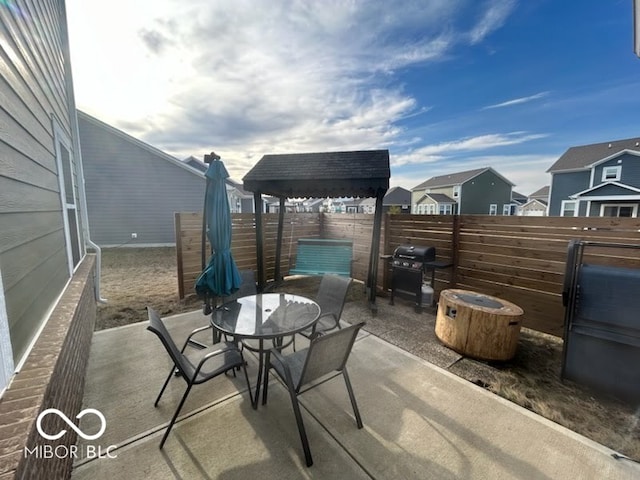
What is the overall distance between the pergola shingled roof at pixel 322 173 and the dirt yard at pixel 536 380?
2.32 m

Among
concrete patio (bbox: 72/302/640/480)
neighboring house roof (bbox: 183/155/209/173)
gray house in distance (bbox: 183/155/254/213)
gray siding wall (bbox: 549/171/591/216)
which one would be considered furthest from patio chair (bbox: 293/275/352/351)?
gray siding wall (bbox: 549/171/591/216)

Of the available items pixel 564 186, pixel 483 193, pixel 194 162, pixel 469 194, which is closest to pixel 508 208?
pixel 483 193

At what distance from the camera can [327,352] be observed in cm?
188

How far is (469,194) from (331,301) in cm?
2669

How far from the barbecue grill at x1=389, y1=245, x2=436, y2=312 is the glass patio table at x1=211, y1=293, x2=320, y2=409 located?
7.59ft

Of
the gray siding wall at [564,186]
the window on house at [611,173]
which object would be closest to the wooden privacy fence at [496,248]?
the window on house at [611,173]

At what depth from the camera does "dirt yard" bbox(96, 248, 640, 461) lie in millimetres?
2078

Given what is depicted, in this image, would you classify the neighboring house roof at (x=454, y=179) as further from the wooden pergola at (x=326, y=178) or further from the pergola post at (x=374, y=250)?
the pergola post at (x=374, y=250)

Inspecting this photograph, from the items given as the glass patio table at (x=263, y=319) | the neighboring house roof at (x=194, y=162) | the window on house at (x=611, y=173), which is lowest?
the glass patio table at (x=263, y=319)

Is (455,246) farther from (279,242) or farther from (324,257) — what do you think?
(279,242)

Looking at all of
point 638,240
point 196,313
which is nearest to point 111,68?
point 196,313

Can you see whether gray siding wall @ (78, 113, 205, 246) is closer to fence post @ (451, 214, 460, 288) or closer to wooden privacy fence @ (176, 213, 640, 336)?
wooden privacy fence @ (176, 213, 640, 336)

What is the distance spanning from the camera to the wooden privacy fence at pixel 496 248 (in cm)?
328

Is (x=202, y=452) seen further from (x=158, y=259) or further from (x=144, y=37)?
(x=158, y=259)
